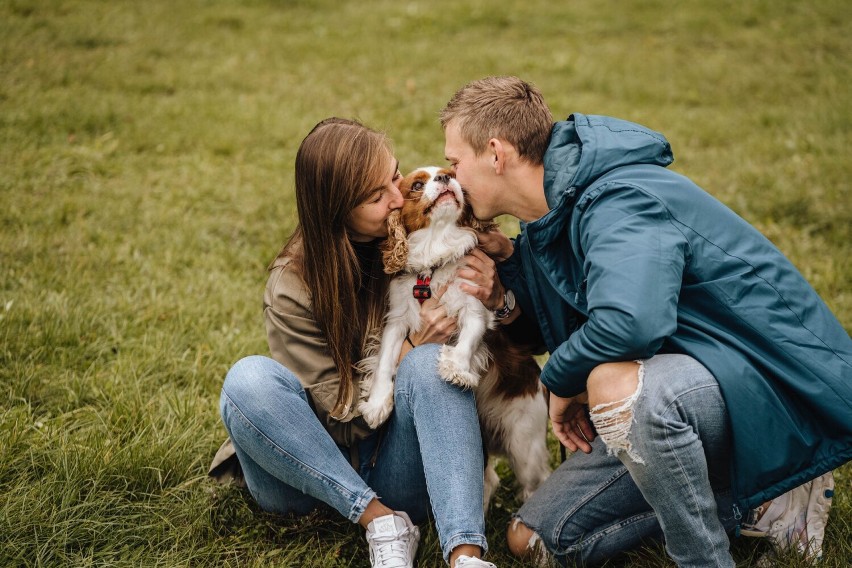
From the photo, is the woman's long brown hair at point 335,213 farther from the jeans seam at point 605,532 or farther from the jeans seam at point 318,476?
the jeans seam at point 605,532

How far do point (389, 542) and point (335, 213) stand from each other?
124 centimetres

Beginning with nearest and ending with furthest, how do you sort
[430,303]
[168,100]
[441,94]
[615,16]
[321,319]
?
[321,319]
[430,303]
[168,100]
[441,94]
[615,16]

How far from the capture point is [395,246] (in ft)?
10.7

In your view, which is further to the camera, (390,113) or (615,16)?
(615,16)

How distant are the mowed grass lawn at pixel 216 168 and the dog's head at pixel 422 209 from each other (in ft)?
3.57

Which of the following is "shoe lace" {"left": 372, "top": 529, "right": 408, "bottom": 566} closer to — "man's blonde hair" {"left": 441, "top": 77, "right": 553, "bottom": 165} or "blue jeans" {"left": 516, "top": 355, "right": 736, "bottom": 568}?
"blue jeans" {"left": 516, "top": 355, "right": 736, "bottom": 568}

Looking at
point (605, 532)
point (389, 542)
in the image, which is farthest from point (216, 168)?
point (605, 532)

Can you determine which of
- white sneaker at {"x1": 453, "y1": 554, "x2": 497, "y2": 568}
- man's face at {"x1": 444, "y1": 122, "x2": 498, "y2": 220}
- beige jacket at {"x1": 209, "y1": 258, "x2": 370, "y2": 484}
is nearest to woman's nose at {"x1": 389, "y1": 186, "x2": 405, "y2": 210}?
man's face at {"x1": 444, "y1": 122, "x2": 498, "y2": 220}

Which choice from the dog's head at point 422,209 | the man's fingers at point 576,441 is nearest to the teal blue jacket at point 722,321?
the man's fingers at point 576,441

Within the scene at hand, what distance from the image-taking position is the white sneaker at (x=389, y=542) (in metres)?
2.79

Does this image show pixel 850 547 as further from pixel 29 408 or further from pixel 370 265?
pixel 29 408

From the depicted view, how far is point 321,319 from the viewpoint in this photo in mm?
3053

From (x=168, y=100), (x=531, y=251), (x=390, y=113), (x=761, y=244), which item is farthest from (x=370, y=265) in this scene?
(x=168, y=100)

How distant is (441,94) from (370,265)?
5.07 m
